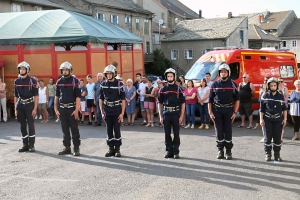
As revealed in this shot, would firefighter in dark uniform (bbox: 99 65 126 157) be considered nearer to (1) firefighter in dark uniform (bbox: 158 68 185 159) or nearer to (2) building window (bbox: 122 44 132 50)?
(1) firefighter in dark uniform (bbox: 158 68 185 159)

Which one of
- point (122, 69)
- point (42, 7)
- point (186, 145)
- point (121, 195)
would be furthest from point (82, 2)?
point (121, 195)

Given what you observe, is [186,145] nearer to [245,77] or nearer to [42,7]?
[245,77]

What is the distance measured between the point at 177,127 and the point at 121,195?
2.99 metres

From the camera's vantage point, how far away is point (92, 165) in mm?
8977

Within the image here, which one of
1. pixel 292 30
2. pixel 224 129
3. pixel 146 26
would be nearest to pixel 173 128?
pixel 224 129

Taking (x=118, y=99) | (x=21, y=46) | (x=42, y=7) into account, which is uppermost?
(x=42, y=7)

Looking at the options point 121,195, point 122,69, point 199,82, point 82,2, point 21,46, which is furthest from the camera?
point 82,2

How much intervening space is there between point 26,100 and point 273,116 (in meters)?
5.78

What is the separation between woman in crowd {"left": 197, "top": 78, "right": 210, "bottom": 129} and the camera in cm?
1444

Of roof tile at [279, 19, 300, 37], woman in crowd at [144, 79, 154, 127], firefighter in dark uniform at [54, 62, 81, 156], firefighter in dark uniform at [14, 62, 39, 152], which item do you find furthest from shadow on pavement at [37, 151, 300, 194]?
roof tile at [279, 19, 300, 37]

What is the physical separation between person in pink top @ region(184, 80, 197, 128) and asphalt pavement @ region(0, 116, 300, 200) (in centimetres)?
259

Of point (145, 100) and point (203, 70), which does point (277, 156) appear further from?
point (203, 70)

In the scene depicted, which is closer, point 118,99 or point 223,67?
point 223,67

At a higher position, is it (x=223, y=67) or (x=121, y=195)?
(x=223, y=67)
